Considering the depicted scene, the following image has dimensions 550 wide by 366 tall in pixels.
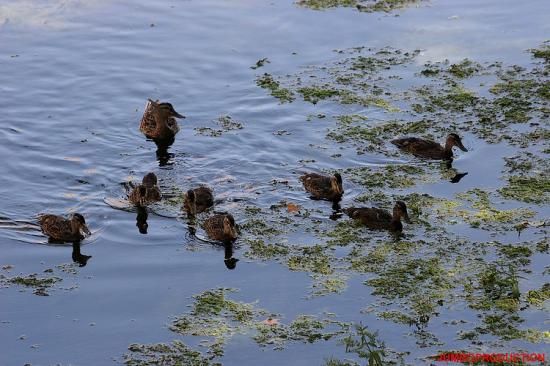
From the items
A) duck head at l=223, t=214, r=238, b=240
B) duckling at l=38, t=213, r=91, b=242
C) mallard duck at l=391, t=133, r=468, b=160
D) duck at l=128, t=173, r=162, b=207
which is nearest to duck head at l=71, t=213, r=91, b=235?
duckling at l=38, t=213, r=91, b=242

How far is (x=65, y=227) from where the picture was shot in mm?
11688

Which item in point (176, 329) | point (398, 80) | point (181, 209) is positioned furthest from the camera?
point (398, 80)

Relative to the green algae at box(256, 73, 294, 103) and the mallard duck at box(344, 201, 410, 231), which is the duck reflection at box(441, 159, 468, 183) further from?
the green algae at box(256, 73, 294, 103)

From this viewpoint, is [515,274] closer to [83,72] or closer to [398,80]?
[398,80]

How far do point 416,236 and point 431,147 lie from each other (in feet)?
7.61

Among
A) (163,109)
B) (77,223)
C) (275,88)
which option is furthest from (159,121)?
(77,223)

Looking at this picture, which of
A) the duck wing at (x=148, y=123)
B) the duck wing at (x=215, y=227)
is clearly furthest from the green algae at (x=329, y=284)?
the duck wing at (x=148, y=123)

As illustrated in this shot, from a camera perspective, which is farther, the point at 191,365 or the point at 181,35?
the point at 181,35

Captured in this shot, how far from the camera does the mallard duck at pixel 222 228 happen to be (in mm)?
11406

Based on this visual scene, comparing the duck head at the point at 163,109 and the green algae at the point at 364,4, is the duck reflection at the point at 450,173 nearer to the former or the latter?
the duck head at the point at 163,109

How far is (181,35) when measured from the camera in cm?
1823

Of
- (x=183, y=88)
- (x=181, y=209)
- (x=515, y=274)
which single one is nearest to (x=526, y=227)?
(x=515, y=274)

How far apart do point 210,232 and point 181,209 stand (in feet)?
2.84

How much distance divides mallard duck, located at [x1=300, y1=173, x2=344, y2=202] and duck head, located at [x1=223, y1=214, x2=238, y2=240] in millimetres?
1320
